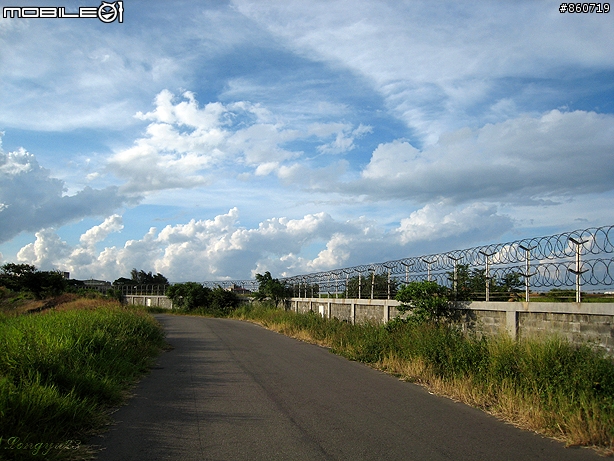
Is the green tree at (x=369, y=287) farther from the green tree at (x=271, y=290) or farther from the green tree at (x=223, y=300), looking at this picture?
the green tree at (x=223, y=300)

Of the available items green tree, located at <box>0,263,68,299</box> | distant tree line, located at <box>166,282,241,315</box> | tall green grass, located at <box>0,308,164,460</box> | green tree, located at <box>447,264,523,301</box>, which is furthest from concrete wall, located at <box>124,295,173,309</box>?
green tree, located at <box>447,264,523,301</box>

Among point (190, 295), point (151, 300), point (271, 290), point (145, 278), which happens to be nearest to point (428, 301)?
point (271, 290)

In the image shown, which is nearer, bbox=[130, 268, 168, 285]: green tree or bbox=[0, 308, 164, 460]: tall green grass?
bbox=[0, 308, 164, 460]: tall green grass

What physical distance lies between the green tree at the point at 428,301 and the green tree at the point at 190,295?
116 ft

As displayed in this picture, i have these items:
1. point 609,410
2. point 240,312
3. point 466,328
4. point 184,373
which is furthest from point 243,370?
point 240,312

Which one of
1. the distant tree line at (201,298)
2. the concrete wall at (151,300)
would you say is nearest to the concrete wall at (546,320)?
the distant tree line at (201,298)

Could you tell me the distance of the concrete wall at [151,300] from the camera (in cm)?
5712

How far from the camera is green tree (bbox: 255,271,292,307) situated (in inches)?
1375

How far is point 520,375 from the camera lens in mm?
8695

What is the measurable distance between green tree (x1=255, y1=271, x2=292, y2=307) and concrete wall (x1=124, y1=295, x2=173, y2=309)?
21.1 m

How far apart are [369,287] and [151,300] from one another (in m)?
47.2

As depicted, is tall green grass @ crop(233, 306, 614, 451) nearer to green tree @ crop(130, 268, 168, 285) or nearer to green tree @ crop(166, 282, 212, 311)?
green tree @ crop(166, 282, 212, 311)

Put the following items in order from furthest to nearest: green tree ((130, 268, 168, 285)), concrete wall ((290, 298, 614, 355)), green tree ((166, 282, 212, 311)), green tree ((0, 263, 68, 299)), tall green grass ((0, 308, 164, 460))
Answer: green tree ((130, 268, 168, 285)), green tree ((166, 282, 212, 311)), green tree ((0, 263, 68, 299)), concrete wall ((290, 298, 614, 355)), tall green grass ((0, 308, 164, 460))

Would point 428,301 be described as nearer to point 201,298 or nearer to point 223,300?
point 223,300
